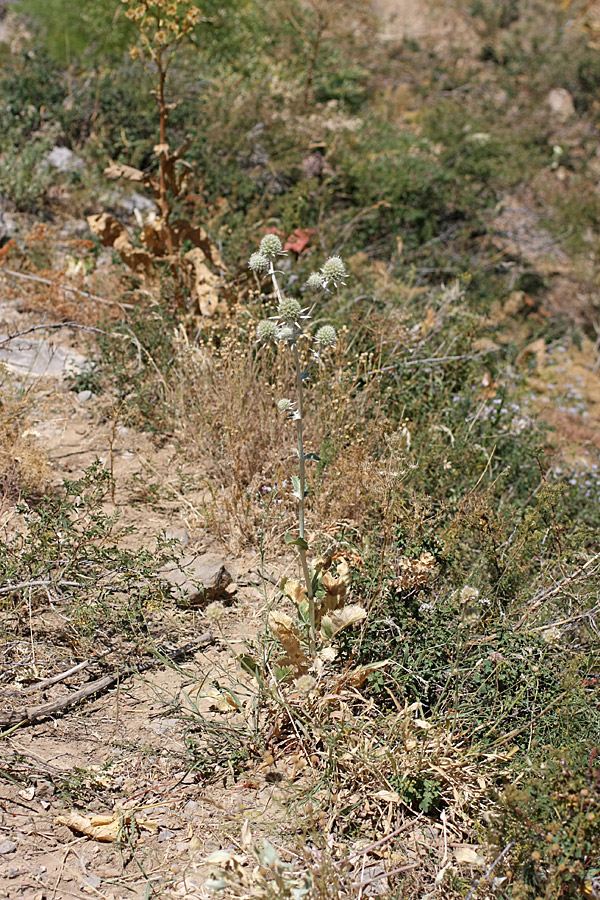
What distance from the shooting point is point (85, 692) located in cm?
264

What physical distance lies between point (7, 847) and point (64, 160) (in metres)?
5.74

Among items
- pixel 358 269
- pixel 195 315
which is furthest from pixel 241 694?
pixel 358 269

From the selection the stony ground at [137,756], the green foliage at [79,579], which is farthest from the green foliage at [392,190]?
the green foliage at [79,579]

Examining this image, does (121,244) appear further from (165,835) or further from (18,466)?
(165,835)

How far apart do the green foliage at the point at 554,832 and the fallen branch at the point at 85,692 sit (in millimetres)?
1283

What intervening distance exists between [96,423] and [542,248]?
5.74 metres

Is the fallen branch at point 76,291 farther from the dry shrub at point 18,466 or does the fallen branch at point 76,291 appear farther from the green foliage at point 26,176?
the green foliage at point 26,176

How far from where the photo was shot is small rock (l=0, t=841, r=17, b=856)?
210 cm

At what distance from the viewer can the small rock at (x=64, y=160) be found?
6.31 meters

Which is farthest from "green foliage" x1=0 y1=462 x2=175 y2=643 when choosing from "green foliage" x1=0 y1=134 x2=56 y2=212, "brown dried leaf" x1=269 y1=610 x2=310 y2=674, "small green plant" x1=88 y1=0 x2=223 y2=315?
"green foliage" x1=0 y1=134 x2=56 y2=212

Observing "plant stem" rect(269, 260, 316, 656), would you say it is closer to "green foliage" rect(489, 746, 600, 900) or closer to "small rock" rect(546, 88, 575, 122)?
"green foliage" rect(489, 746, 600, 900)

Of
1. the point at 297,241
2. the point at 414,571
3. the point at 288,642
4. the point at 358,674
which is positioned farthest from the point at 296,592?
the point at 297,241

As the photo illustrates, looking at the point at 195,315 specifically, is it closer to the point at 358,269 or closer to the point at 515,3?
the point at 358,269

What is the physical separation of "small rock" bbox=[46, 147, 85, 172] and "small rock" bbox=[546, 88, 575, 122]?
694cm
